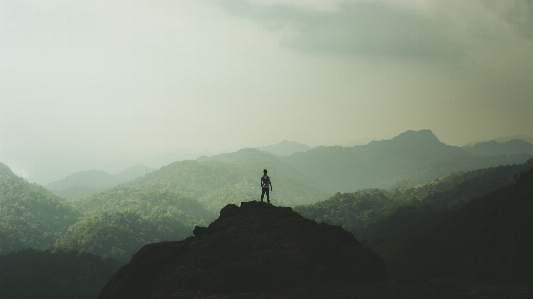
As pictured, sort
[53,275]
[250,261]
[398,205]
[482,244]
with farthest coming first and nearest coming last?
[398,205] → [53,275] → [482,244] → [250,261]

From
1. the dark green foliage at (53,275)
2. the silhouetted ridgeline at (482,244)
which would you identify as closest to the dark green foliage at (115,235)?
the dark green foliage at (53,275)

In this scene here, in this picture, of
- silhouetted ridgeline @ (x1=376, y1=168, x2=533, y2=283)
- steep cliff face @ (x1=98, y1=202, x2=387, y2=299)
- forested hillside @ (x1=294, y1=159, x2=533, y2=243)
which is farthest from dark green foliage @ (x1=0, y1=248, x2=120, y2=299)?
steep cliff face @ (x1=98, y1=202, x2=387, y2=299)

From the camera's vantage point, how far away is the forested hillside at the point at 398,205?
13075cm

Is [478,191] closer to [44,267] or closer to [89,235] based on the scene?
[44,267]

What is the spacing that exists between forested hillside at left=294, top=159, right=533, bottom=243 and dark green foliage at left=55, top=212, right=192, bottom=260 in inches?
2945

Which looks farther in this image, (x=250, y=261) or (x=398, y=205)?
(x=398, y=205)

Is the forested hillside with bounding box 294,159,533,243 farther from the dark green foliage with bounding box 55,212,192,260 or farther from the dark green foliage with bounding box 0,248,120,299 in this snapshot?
the dark green foliage with bounding box 0,248,120,299

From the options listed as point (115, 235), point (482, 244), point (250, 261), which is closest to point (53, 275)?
point (115, 235)

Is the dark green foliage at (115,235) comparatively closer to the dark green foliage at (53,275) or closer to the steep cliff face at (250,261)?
the dark green foliage at (53,275)

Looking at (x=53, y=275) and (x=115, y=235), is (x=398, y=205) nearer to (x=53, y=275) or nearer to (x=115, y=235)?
(x=115, y=235)

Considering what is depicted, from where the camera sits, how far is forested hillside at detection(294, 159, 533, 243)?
130750 mm

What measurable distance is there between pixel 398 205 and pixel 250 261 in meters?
168

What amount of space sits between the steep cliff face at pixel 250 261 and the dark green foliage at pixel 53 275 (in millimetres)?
98562

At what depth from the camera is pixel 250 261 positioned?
18078mm
